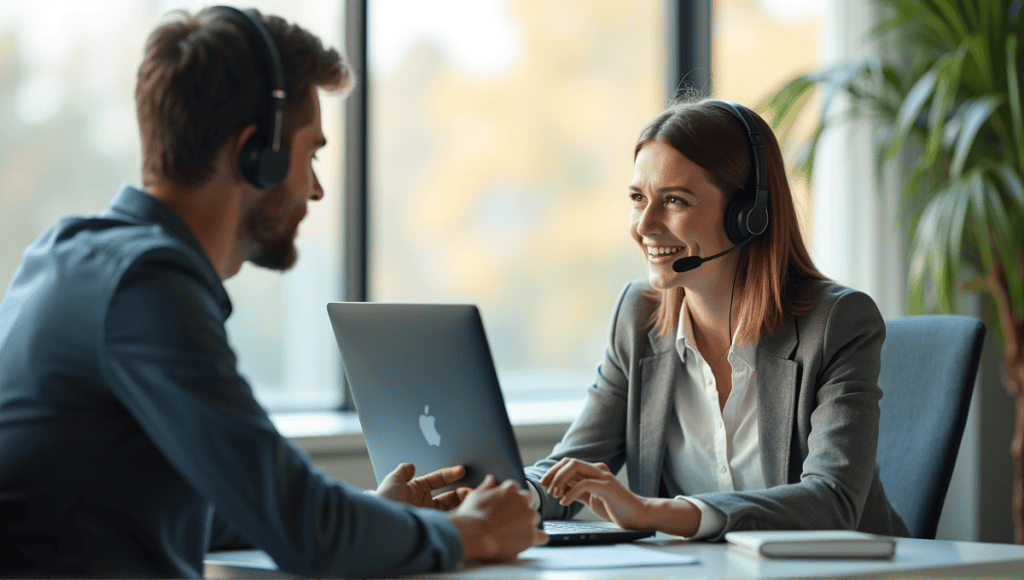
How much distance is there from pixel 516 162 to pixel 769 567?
7.73ft

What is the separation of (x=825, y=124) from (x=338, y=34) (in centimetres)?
148

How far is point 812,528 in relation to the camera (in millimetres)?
1258

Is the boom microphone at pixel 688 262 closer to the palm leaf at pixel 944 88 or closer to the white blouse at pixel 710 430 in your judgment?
the white blouse at pixel 710 430

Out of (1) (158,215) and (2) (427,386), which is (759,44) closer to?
(2) (427,386)

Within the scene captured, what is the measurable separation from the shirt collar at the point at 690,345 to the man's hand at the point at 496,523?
2.15 ft

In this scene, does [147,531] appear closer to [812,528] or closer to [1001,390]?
[812,528]

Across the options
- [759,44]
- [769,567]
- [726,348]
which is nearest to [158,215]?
[769,567]

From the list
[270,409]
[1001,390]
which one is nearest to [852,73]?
[1001,390]

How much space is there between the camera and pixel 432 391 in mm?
1152

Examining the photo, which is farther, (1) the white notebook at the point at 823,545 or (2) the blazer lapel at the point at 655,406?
(2) the blazer lapel at the point at 655,406

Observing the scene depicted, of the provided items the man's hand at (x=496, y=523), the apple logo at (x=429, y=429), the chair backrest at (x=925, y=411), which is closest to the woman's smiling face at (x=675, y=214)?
the chair backrest at (x=925, y=411)

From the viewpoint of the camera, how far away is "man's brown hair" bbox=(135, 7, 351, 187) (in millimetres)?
929

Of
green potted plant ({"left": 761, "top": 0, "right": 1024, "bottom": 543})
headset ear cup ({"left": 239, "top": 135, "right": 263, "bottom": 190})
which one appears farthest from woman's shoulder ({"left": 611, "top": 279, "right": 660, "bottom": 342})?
green potted plant ({"left": 761, "top": 0, "right": 1024, "bottom": 543})

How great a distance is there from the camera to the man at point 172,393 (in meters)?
0.80
